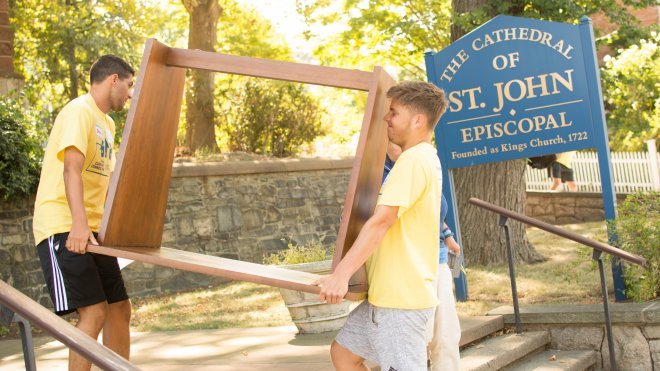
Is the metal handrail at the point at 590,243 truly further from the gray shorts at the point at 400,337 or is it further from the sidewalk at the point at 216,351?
the gray shorts at the point at 400,337

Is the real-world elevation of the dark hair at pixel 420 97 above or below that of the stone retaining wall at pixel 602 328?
above

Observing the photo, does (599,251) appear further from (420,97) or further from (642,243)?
(420,97)

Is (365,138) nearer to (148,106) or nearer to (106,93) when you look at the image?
(148,106)

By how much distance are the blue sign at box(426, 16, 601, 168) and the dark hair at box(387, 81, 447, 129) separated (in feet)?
11.9

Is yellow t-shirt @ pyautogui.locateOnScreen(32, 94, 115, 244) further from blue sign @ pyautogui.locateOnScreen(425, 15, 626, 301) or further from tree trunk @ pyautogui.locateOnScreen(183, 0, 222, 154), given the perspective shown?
tree trunk @ pyautogui.locateOnScreen(183, 0, 222, 154)

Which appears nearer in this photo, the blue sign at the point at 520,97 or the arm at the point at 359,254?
the arm at the point at 359,254

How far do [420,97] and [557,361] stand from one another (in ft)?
10.6

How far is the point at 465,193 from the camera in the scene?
8.81 m

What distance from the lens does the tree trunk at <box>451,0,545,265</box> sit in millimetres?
8633

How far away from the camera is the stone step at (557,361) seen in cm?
581

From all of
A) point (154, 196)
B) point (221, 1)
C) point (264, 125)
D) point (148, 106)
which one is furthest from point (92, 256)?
point (221, 1)

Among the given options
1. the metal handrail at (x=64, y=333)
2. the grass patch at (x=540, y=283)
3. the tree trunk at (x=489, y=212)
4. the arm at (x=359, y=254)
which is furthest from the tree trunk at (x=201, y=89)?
the metal handrail at (x=64, y=333)

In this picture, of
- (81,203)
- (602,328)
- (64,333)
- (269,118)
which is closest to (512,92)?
(602,328)

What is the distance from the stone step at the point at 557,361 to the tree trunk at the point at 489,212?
8.12ft
